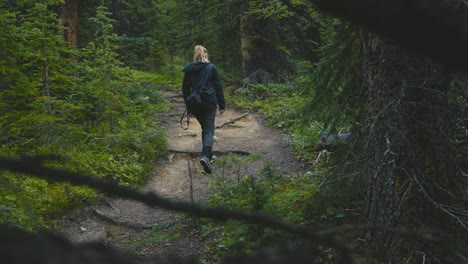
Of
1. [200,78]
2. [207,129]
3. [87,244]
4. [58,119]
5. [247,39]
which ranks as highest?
[247,39]

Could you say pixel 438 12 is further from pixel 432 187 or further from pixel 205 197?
pixel 205 197

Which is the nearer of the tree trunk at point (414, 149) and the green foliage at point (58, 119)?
the tree trunk at point (414, 149)

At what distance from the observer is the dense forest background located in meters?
3.91

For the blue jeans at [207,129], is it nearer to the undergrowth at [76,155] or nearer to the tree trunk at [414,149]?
the undergrowth at [76,155]

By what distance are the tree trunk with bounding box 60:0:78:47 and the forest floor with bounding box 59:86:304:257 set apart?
3800 mm

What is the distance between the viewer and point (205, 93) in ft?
29.0

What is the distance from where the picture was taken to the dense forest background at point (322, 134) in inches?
154

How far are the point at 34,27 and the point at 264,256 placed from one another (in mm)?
10160

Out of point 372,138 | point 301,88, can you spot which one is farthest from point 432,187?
point 301,88

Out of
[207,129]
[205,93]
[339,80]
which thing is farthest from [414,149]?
[207,129]

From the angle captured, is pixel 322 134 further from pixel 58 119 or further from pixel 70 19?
pixel 70 19

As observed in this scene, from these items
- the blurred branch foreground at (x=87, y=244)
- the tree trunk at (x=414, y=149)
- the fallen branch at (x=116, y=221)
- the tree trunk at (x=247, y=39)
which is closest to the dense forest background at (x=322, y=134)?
the tree trunk at (x=414, y=149)

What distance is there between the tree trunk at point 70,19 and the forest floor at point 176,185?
3.80 metres

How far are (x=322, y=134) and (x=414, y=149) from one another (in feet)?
11.0
